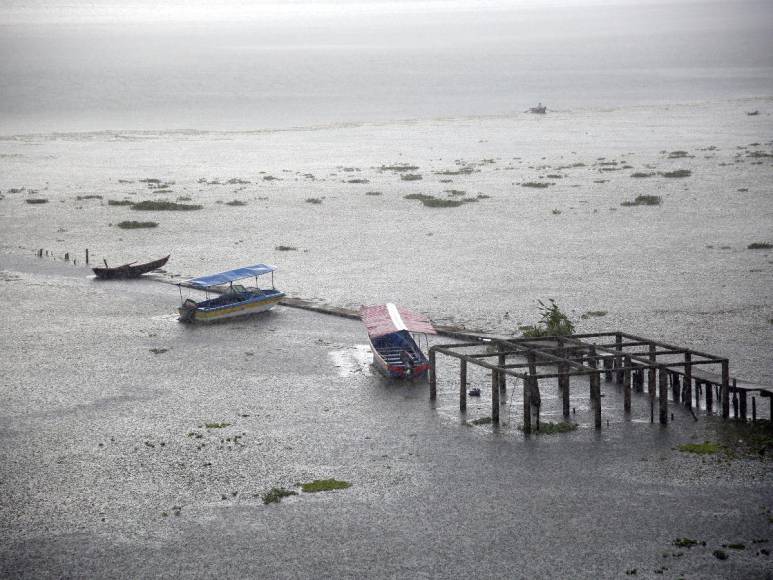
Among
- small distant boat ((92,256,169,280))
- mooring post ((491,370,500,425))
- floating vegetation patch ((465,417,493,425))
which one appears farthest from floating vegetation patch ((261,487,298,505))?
small distant boat ((92,256,169,280))

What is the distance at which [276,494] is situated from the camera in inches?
1049

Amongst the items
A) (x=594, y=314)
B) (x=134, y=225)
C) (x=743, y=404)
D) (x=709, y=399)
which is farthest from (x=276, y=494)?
(x=134, y=225)

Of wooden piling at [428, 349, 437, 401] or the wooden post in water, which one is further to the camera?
wooden piling at [428, 349, 437, 401]

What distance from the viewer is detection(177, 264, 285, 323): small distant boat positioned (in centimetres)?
4522

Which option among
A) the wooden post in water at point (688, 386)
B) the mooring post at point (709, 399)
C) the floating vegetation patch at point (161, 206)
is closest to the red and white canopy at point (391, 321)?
the wooden post in water at point (688, 386)

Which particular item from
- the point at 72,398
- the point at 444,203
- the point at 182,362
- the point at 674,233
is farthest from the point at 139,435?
the point at 444,203

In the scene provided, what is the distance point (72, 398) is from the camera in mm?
35156

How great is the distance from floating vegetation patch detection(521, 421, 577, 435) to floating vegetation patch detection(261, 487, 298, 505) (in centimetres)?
882

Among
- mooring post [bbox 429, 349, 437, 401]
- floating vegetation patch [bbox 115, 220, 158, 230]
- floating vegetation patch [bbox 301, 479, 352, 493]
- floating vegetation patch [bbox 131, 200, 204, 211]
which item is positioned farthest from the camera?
floating vegetation patch [bbox 131, 200, 204, 211]

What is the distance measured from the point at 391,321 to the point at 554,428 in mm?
9622

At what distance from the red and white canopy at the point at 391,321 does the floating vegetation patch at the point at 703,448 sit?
11.5 metres

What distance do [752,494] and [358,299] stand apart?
2564 cm

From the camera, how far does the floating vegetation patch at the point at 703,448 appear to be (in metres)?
29.2

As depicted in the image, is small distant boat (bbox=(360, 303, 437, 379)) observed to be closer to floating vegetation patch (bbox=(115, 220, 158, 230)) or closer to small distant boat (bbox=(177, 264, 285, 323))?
small distant boat (bbox=(177, 264, 285, 323))
